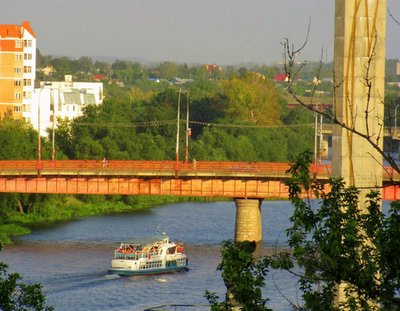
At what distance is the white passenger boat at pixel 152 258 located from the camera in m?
75.8

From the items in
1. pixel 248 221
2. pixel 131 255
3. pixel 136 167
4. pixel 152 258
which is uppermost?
pixel 136 167

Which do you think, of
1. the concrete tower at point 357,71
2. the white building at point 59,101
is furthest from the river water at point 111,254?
the white building at point 59,101

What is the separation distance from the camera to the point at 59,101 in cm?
15975

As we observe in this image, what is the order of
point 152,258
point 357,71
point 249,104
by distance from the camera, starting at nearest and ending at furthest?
1. point 357,71
2. point 152,258
3. point 249,104

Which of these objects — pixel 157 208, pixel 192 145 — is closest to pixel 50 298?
pixel 157 208

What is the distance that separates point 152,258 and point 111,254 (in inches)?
144

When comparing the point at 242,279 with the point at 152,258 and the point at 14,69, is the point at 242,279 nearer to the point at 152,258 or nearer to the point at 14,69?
the point at 152,258

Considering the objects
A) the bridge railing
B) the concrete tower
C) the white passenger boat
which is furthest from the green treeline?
the concrete tower

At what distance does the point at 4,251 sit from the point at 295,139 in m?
84.4

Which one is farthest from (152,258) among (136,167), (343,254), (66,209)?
(343,254)

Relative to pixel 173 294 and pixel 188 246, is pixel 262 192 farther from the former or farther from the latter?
pixel 173 294

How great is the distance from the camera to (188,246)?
84.2 m

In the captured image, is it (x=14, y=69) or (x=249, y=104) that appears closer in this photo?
(x=14, y=69)

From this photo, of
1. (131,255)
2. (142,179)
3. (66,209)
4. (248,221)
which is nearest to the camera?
(131,255)
